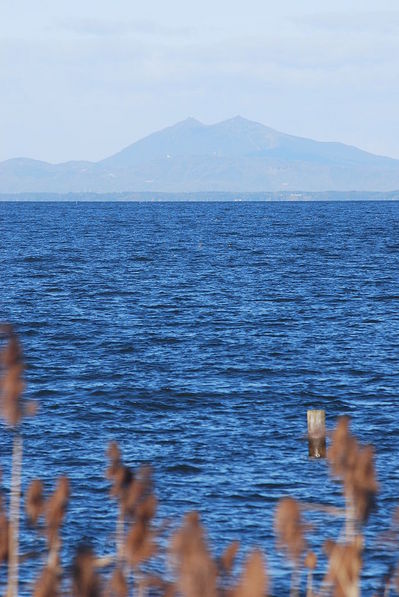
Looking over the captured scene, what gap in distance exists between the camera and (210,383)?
30953 millimetres

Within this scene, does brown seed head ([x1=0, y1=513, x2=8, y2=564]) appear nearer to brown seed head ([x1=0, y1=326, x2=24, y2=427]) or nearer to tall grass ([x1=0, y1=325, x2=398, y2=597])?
tall grass ([x1=0, y1=325, x2=398, y2=597])

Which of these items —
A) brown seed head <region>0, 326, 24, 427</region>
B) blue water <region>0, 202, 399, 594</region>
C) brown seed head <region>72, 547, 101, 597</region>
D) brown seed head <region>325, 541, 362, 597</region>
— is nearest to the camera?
brown seed head <region>72, 547, 101, 597</region>

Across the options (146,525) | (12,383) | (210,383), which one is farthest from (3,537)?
(210,383)

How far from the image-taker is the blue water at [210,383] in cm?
1947

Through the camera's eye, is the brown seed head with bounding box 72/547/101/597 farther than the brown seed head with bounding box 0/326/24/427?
No

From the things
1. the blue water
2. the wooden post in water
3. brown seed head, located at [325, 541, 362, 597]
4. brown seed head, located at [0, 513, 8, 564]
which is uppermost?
brown seed head, located at [0, 513, 8, 564]

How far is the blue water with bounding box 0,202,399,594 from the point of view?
1947cm

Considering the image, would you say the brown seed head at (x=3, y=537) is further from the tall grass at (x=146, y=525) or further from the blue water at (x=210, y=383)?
the blue water at (x=210, y=383)

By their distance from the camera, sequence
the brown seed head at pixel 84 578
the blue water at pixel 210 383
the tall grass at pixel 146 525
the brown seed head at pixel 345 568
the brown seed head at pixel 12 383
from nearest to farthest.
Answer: the tall grass at pixel 146 525 < the brown seed head at pixel 84 578 < the brown seed head at pixel 12 383 < the brown seed head at pixel 345 568 < the blue water at pixel 210 383

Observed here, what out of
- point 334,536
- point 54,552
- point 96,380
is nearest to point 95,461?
point 334,536

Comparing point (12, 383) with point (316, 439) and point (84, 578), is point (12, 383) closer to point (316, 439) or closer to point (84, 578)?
point (84, 578)

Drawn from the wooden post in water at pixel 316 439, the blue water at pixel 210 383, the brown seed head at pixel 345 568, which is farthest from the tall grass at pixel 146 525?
the wooden post in water at pixel 316 439

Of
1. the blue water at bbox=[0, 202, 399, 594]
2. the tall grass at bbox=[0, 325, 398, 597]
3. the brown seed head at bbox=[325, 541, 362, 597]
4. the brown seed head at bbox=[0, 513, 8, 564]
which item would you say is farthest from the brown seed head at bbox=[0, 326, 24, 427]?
the blue water at bbox=[0, 202, 399, 594]

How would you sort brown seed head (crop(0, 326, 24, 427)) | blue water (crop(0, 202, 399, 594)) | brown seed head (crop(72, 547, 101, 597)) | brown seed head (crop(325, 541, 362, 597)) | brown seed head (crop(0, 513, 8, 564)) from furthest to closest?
1. blue water (crop(0, 202, 399, 594))
2. brown seed head (crop(325, 541, 362, 597))
3. brown seed head (crop(0, 513, 8, 564))
4. brown seed head (crop(0, 326, 24, 427))
5. brown seed head (crop(72, 547, 101, 597))
